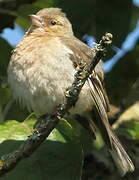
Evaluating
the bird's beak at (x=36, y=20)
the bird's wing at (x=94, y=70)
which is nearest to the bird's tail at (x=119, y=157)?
the bird's wing at (x=94, y=70)

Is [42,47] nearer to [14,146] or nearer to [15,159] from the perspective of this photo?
[14,146]

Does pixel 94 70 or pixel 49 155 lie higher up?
pixel 49 155

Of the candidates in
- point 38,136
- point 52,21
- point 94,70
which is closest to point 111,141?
point 94,70

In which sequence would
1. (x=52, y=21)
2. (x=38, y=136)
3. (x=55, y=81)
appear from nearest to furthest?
(x=38, y=136), (x=55, y=81), (x=52, y=21)

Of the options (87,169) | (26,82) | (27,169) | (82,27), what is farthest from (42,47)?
(87,169)

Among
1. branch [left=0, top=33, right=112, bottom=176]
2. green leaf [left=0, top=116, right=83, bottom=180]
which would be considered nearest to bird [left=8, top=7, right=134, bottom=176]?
green leaf [left=0, top=116, right=83, bottom=180]

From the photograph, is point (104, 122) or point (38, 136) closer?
point (38, 136)

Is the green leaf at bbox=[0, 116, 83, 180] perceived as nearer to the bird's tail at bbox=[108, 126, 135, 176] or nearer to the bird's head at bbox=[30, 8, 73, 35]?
the bird's tail at bbox=[108, 126, 135, 176]

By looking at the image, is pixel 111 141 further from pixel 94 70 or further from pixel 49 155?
pixel 49 155

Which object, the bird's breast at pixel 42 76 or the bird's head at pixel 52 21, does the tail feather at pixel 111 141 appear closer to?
the bird's breast at pixel 42 76
